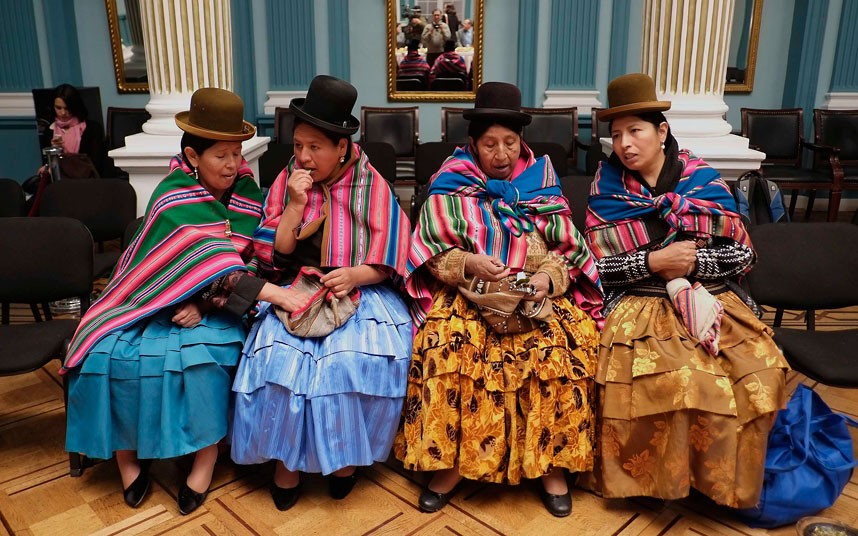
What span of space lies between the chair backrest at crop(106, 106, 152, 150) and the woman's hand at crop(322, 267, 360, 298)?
5.13m

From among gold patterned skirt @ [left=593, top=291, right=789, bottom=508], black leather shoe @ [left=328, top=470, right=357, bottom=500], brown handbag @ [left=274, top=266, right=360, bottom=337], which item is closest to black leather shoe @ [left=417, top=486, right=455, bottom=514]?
black leather shoe @ [left=328, top=470, right=357, bottom=500]

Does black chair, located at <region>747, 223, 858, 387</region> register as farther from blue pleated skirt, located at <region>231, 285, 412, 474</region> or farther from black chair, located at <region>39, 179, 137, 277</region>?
black chair, located at <region>39, 179, 137, 277</region>

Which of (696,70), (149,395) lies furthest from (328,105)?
(696,70)

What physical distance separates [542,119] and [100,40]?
15.1 ft

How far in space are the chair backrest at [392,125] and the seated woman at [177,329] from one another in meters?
4.25

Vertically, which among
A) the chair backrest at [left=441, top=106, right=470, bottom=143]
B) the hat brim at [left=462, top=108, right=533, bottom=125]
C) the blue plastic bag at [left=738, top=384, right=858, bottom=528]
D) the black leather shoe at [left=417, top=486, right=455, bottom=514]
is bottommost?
the black leather shoe at [left=417, top=486, right=455, bottom=514]

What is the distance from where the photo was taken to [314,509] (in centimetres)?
243

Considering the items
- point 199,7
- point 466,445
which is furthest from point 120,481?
point 199,7

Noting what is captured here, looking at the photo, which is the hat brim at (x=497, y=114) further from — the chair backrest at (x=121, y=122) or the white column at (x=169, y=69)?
the chair backrest at (x=121, y=122)

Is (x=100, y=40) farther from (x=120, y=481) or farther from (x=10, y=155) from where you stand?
(x=120, y=481)

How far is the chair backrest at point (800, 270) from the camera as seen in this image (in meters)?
2.85

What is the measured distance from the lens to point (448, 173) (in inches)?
103

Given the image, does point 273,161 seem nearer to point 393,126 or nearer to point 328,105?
point 393,126

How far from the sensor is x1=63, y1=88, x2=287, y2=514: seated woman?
7.50 feet
